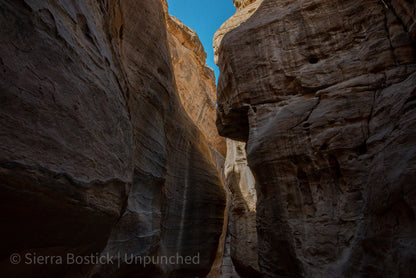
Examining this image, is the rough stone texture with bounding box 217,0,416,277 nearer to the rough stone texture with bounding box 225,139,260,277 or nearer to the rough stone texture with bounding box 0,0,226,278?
the rough stone texture with bounding box 0,0,226,278

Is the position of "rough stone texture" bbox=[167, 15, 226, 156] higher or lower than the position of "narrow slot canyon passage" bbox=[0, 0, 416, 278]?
higher

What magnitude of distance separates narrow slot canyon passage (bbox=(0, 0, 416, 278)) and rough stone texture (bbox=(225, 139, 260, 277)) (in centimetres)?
237

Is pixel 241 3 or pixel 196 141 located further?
pixel 241 3

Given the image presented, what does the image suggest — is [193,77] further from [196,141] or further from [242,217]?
[242,217]

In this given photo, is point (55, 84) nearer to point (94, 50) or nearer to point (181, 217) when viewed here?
point (94, 50)

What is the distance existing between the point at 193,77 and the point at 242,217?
11889mm

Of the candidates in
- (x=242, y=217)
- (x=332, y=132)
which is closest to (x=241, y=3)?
(x=332, y=132)

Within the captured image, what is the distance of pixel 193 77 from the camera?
19281 millimetres

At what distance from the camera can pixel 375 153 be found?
13.7 ft

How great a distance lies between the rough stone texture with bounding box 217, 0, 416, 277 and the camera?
11.7 feet

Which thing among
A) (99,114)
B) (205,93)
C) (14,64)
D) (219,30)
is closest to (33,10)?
(14,64)

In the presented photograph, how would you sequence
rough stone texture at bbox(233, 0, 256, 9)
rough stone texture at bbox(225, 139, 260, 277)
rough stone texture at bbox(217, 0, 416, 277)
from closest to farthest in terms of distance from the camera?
1. rough stone texture at bbox(217, 0, 416, 277)
2. rough stone texture at bbox(233, 0, 256, 9)
3. rough stone texture at bbox(225, 139, 260, 277)

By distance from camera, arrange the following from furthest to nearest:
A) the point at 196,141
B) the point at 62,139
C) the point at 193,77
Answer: the point at 193,77 < the point at 196,141 < the point at 62,139

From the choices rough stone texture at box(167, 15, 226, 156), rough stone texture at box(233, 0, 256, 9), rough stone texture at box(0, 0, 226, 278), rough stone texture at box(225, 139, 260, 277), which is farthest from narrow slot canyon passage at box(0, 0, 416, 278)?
rough stone texture at box(167, 15, 226, 156)
